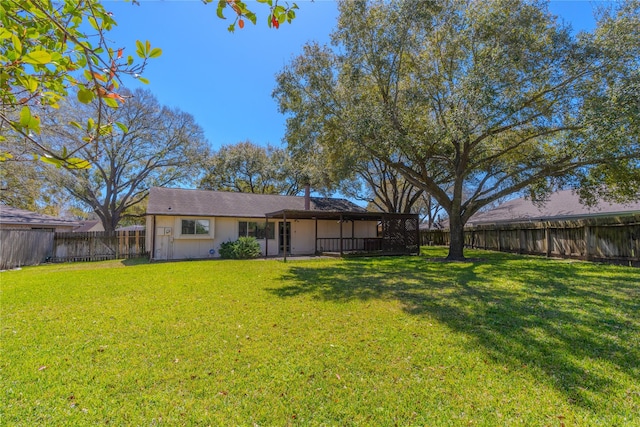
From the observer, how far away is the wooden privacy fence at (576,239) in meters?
10.4

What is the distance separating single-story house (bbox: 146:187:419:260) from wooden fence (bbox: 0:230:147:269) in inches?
74.6

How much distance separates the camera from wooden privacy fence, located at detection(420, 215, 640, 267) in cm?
1041

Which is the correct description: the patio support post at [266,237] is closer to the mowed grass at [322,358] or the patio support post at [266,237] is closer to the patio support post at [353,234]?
the patio support post at [353,234]

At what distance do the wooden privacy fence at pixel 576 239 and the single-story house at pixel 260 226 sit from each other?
15.4 feet

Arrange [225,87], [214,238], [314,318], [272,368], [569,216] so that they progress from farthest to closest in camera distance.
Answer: [569,216], [214,238], [225,87], [314,318], [272,368]

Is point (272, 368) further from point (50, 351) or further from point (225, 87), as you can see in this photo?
point (225, 87)

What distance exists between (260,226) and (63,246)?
9.68 m

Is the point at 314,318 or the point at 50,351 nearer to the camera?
the point at 50,351

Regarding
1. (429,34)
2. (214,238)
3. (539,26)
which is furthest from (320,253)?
(539,26)

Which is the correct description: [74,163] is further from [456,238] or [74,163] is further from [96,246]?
[96,246]

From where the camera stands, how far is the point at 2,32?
158 centimetres

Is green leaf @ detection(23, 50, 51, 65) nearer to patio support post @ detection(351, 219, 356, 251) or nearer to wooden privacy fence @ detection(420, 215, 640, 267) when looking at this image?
wooden privacy fence @ detection(420, 215, 640, 267)

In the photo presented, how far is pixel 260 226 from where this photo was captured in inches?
696

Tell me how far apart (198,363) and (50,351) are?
1.92 m
